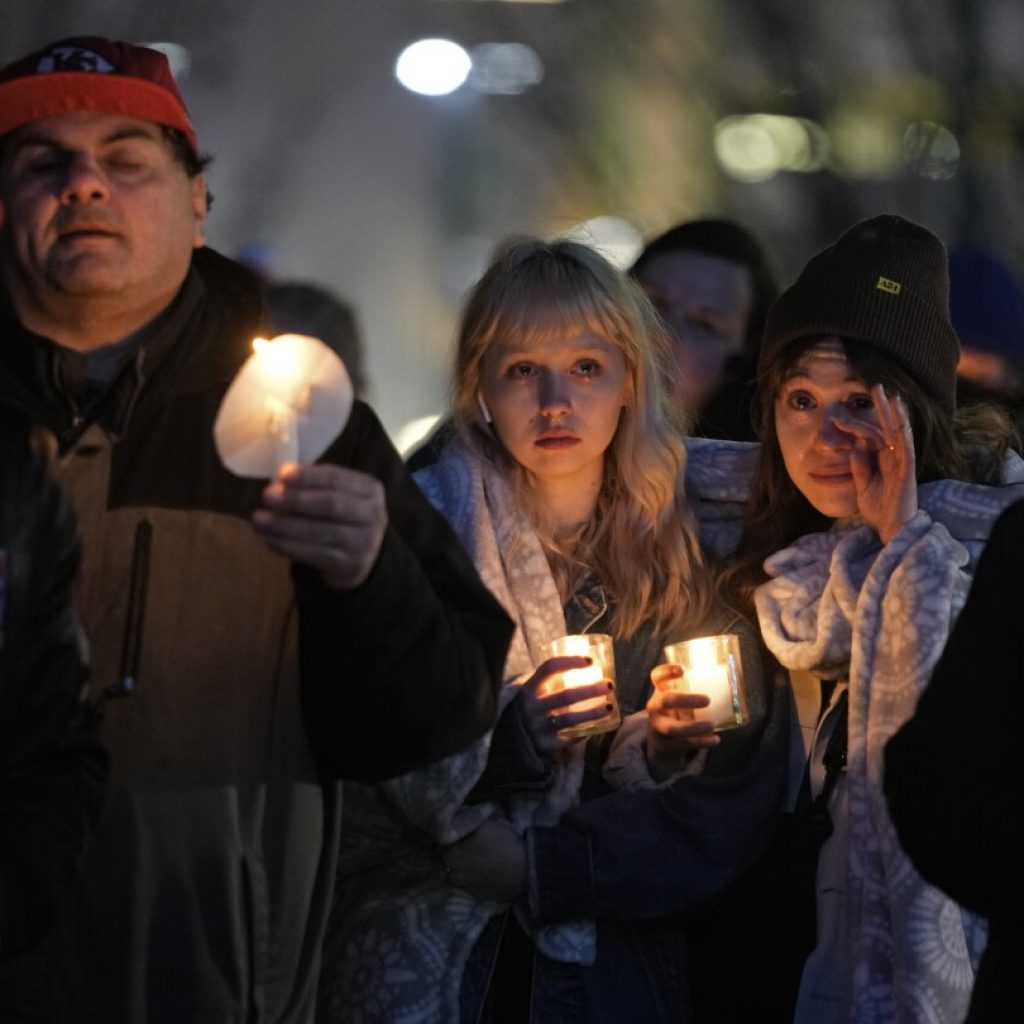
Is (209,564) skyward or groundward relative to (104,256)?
groundward

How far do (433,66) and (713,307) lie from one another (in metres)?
5.58

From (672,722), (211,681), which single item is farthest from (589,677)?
(211,681)

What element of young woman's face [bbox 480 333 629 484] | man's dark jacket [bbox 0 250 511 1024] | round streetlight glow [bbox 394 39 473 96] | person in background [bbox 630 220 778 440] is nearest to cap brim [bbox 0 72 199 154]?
man's dark jacket [bbox 0 250 511 1024]

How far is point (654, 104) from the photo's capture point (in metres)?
9.85

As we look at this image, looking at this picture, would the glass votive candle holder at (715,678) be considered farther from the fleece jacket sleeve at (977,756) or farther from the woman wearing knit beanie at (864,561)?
the fleece jacket sleeve at (977,756)

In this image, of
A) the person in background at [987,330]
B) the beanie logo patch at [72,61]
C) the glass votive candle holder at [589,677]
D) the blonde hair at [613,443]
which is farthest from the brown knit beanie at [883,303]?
the beanie logo patch at [72,61]

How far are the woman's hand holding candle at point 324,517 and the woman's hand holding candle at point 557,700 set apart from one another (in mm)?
1108

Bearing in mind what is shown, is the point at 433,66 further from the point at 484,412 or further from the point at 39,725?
the point at 39,725

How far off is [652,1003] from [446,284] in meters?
9.72

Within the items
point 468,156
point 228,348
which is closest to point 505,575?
point 228,348

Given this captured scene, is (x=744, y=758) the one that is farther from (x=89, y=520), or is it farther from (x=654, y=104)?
(x=654, y=104)

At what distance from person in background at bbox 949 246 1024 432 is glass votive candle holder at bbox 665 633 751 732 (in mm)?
1133

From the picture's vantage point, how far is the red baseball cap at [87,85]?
3.69m

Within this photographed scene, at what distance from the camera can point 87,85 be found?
3.71 m
